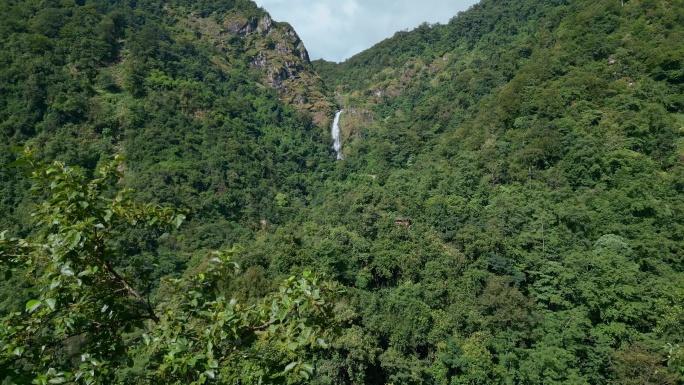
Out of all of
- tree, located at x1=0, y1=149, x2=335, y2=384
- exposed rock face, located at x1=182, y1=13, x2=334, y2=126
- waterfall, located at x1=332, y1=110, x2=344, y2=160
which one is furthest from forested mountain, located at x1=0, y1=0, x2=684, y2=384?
exposed rock face, located at x1=182, y1=13, x2=334, y2=126

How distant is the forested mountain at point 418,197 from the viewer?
62.5 ft

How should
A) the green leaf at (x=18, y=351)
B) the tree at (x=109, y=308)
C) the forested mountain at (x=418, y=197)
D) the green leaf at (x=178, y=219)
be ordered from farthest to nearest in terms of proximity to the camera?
the forested mountain at (x=418, y=197)
the green leaf at (x=178, y=219)
the tree at (x=109, y=308)
the green leaf at (x=18, y=351)

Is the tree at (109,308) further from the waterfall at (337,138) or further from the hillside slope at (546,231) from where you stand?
the waterfall at (337,138)

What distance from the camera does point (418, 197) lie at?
36.6 meters

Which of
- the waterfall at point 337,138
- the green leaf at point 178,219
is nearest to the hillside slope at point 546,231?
the green leaf at point 178,219

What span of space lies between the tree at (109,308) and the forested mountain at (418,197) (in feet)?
0.17

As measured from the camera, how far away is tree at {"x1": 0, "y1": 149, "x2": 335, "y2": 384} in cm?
286

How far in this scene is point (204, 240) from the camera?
4394 cm

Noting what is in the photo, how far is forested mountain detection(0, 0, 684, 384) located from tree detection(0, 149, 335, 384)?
0.17 ft

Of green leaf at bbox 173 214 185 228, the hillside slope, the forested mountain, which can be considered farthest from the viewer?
the hillside slope

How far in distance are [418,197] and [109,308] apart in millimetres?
34479

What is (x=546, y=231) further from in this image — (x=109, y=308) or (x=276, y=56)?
(x=276, y=56)

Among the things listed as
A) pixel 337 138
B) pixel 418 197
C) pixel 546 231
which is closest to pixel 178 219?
pixel 546 231

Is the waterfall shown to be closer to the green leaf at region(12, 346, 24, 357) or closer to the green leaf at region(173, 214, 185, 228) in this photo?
the green leaf at region(173, 214, 185, 228)
